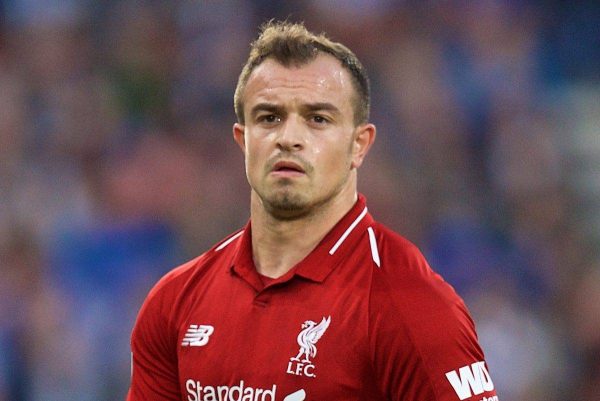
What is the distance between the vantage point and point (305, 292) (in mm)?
3172

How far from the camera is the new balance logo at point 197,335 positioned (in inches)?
126

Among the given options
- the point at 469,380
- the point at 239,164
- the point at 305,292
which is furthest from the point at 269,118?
the point at 239,164

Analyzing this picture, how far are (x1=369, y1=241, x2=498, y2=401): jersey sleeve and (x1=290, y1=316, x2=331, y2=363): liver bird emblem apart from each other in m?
0.15

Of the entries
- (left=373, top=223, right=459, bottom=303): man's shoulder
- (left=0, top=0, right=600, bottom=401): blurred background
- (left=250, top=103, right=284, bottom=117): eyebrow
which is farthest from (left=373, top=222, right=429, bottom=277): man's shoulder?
(left=0, top=0, right=600, bottom=401): blurred background

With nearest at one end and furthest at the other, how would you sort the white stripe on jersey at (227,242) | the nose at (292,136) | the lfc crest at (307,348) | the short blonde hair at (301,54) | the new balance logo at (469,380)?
the new balance logo at (469,380)
the lfc crest at (307,348)
the nose at (292,136)
the short blonde hair at (301,54)
the white stripe on jersey at (227,242)

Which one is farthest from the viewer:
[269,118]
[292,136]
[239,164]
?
[239,164]

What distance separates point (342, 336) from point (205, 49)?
4.74 metres

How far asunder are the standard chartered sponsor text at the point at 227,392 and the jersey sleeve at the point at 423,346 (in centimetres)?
33

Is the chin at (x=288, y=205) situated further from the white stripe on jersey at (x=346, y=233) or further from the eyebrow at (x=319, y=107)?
the eyebrow at (x=319, y=107)

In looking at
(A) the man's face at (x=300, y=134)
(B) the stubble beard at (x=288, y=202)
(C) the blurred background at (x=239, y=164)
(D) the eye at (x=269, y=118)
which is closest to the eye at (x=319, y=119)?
(A) the man's face at (x=300, y=134)

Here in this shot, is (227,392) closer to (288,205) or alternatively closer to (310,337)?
(310,337)

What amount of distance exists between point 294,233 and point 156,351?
1.93 feet

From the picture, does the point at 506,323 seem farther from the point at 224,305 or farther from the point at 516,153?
the point at 224,305

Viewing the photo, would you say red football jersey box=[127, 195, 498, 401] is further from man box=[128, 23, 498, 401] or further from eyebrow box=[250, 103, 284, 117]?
Result: eyebrow box=[250, 103, 284, 117]
